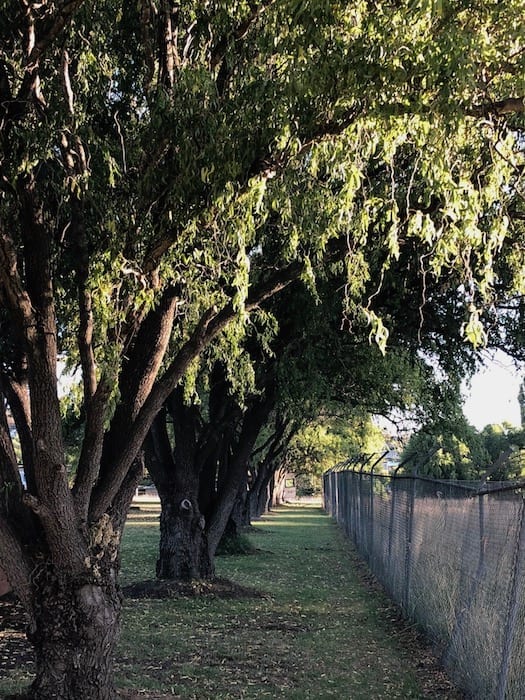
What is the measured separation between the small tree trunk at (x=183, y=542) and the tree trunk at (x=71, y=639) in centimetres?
774

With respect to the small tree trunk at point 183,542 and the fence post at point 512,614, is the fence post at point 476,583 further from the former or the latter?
the small tree trunk at point 183,542

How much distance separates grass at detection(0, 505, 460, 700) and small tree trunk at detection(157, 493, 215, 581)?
111 centimetres

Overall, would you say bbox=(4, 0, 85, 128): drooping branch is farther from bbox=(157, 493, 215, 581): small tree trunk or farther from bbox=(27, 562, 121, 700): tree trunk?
bbox=(157, 493, 215, 581): small tree trunk

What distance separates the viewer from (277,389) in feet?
41.6

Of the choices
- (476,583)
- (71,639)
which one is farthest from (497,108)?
(71,639)

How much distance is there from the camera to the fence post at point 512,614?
5.57 m

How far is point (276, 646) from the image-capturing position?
9.27m

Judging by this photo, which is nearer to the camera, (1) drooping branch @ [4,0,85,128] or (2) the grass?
(1) drooping branch @ [4,0,85,128]

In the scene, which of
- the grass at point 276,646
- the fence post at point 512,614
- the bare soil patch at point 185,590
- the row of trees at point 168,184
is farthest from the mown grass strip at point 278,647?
the row of trees at point 168,184

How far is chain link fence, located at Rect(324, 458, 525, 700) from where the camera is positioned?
5.67 metres

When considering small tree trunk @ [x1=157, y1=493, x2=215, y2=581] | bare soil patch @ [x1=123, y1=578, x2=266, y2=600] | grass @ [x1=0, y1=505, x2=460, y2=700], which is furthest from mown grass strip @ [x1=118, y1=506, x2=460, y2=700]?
small tree trunk @ [x1=157, y1=493, x2=215, y2=581]

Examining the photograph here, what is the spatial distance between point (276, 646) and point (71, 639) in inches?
156

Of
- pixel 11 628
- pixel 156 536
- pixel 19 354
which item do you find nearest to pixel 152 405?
pixel 19 354

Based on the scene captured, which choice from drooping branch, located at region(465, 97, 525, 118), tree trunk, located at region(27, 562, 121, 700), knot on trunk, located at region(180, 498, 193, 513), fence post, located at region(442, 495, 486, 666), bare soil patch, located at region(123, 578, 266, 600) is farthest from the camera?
knot on trunk, located at region(180, 498, 193, 513)
